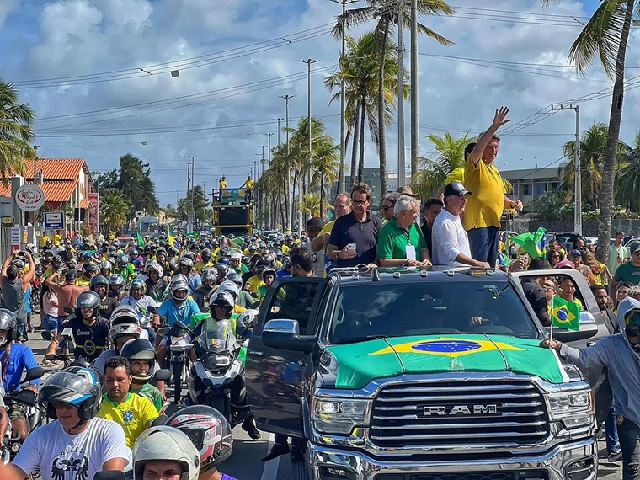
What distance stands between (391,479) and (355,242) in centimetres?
467

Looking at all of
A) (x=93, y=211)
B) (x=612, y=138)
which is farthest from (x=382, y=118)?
(x=93, y=211)

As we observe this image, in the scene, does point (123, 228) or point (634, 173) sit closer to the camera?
point (634, 173)

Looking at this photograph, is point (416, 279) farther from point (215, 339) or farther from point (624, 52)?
point (624, 52)

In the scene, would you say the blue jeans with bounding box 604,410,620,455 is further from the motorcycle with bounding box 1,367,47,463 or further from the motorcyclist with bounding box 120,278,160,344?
the motorcyclist with bounding box 120,278,160,344

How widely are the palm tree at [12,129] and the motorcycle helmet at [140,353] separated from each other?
36565 mm

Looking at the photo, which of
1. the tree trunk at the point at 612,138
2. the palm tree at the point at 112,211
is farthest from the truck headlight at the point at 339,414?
the palm tree at the point at 112,211

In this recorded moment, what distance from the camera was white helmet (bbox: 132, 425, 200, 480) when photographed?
4.15 meters

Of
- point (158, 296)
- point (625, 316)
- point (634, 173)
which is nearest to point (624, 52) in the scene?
point (158, 296)

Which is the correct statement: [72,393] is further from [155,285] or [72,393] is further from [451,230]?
[155,285]

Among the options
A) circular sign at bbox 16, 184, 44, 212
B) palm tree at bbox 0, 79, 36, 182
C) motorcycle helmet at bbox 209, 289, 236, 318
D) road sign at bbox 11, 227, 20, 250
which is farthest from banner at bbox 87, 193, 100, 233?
motorcycle helmet at bbox 209, 289, 236, 318

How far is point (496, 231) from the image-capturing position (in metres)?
11.0

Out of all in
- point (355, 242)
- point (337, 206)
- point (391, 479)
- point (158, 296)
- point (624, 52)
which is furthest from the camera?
point (624, 52)

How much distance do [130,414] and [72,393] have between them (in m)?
1.56

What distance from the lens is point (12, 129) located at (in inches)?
1799
